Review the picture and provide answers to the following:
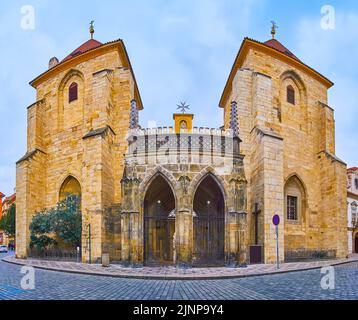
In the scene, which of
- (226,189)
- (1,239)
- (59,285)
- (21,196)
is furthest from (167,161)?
(1,239)

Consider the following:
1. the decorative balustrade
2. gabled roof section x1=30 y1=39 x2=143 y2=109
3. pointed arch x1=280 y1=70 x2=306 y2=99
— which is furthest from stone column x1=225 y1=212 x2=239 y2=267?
gabled roof section x1=30 y1=39 x2=143 y2=109

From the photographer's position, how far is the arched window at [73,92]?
2317 cm

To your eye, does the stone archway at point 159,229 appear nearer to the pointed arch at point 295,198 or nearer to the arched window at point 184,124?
the arched window at point 184,124

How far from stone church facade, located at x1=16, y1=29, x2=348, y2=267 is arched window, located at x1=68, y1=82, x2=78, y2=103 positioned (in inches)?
2.9

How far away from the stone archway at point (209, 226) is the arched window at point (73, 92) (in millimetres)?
10358

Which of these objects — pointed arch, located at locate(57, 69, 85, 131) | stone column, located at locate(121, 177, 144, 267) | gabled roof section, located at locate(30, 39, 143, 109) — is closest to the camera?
stone column, located at locate(121, 177, 144, 267)

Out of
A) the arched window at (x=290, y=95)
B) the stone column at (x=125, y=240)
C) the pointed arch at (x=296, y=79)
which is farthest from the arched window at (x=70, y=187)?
the pointed arch at (x=296, y=79)

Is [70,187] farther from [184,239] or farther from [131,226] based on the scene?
[184,239]

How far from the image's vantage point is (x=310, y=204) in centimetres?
2250

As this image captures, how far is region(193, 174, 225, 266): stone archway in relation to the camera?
17.7 m

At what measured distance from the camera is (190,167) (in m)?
15.9

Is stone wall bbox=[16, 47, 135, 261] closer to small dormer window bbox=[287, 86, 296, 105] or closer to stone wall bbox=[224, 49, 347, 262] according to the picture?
stone wall bbox=[224, 49, 347, 262]

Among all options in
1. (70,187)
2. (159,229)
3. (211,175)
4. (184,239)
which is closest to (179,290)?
(184,239)
